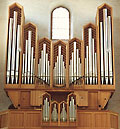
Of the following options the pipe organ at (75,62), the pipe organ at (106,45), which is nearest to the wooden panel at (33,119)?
the pipe organ at (75,62)

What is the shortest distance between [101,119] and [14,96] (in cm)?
430

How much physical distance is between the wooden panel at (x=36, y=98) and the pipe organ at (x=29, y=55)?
577 millimetres

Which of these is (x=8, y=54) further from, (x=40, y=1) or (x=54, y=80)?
(x=40, y=1)

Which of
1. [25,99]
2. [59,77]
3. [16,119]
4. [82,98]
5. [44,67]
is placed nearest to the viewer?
[16,119]

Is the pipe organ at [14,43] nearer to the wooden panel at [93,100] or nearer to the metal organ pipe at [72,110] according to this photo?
the metal organ pipe at [72,110]

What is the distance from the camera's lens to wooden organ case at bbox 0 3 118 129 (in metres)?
18.4

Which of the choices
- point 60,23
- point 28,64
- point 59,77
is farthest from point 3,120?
point 60,23

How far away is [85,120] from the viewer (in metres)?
18.5

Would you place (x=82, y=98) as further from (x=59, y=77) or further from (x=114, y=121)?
(x=114, y=121)

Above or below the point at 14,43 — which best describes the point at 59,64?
below

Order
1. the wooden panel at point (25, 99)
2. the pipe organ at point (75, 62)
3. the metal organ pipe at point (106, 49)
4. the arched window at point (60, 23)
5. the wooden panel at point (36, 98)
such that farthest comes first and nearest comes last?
1. the arched window at point (60, 23)
2. the pipe organ at point (75, 62)
3. the metal organ pipe at point (106, 49)
4. the wooden panel at point (25, 99)
5. the wooden panel at point (36, 98)

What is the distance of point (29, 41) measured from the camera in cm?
1995

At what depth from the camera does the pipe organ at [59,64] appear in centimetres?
1952

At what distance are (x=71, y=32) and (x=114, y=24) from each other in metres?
2.39
